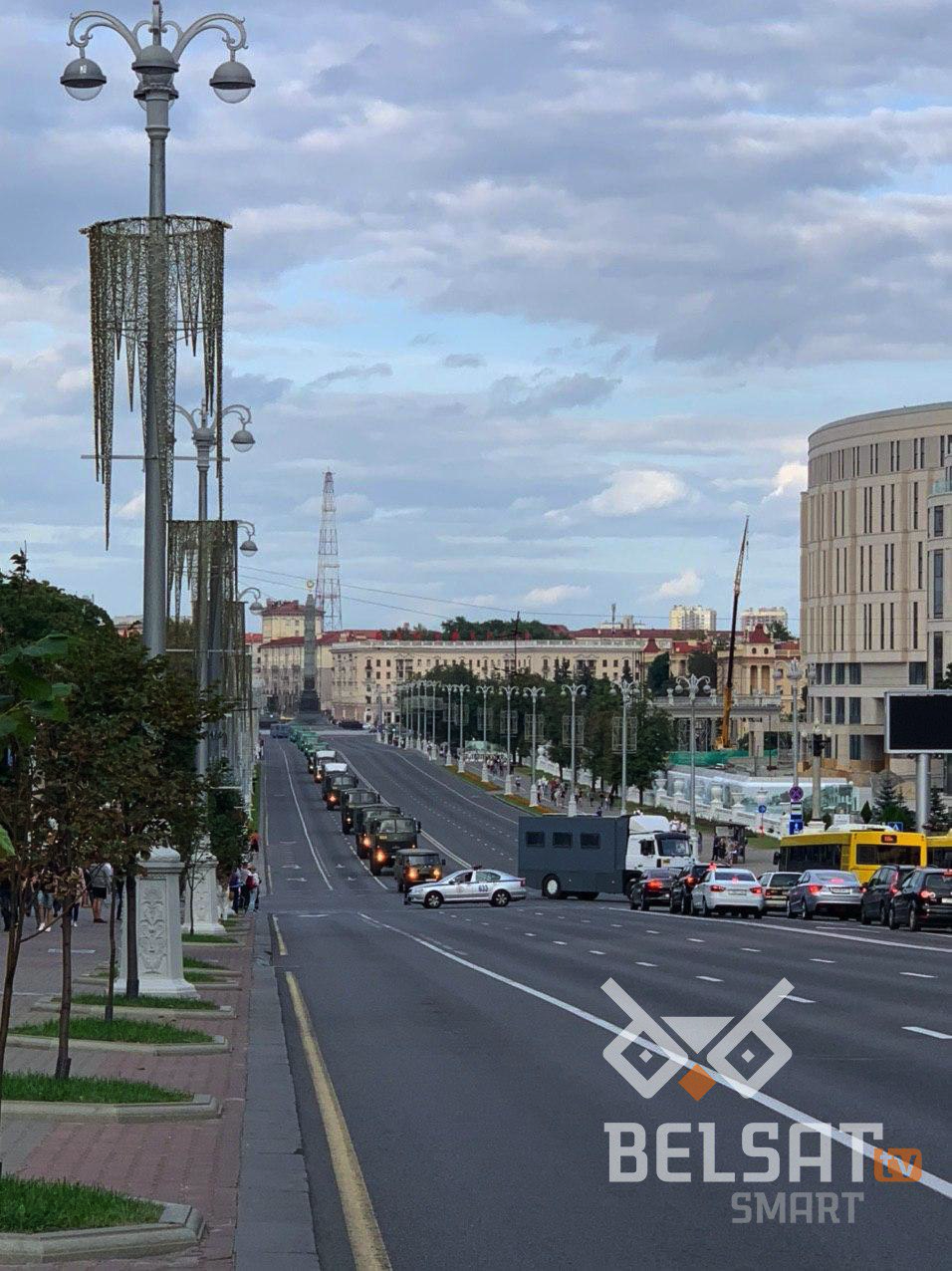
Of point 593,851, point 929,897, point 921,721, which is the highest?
point 921,721

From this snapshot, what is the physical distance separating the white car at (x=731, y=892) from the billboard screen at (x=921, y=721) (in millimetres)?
9764

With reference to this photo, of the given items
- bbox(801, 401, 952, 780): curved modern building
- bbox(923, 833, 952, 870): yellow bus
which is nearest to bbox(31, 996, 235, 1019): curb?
bbox(923, 833, 952, 870): yellow bus

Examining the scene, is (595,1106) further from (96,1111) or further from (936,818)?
(936,818)

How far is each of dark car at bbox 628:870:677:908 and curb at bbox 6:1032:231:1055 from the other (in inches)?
1796

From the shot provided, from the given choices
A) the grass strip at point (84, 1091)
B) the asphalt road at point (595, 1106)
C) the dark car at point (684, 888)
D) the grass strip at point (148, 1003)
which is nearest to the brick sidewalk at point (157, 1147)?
the grass strip at point (84, 1091)

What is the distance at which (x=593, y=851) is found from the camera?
259 feet

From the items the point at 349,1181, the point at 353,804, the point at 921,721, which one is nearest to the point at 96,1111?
the point at 349,1181

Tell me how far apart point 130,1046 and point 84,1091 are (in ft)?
12.2

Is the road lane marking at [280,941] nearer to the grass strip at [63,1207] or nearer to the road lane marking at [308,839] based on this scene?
the grass strip at [63,1207]

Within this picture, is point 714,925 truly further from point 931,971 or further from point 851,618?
point 851,618

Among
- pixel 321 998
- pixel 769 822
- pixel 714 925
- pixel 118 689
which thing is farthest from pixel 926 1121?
pixel 769 822

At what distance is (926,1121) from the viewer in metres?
13.5

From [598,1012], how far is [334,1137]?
9.63 metres

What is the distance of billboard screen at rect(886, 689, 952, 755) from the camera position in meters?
64.2
